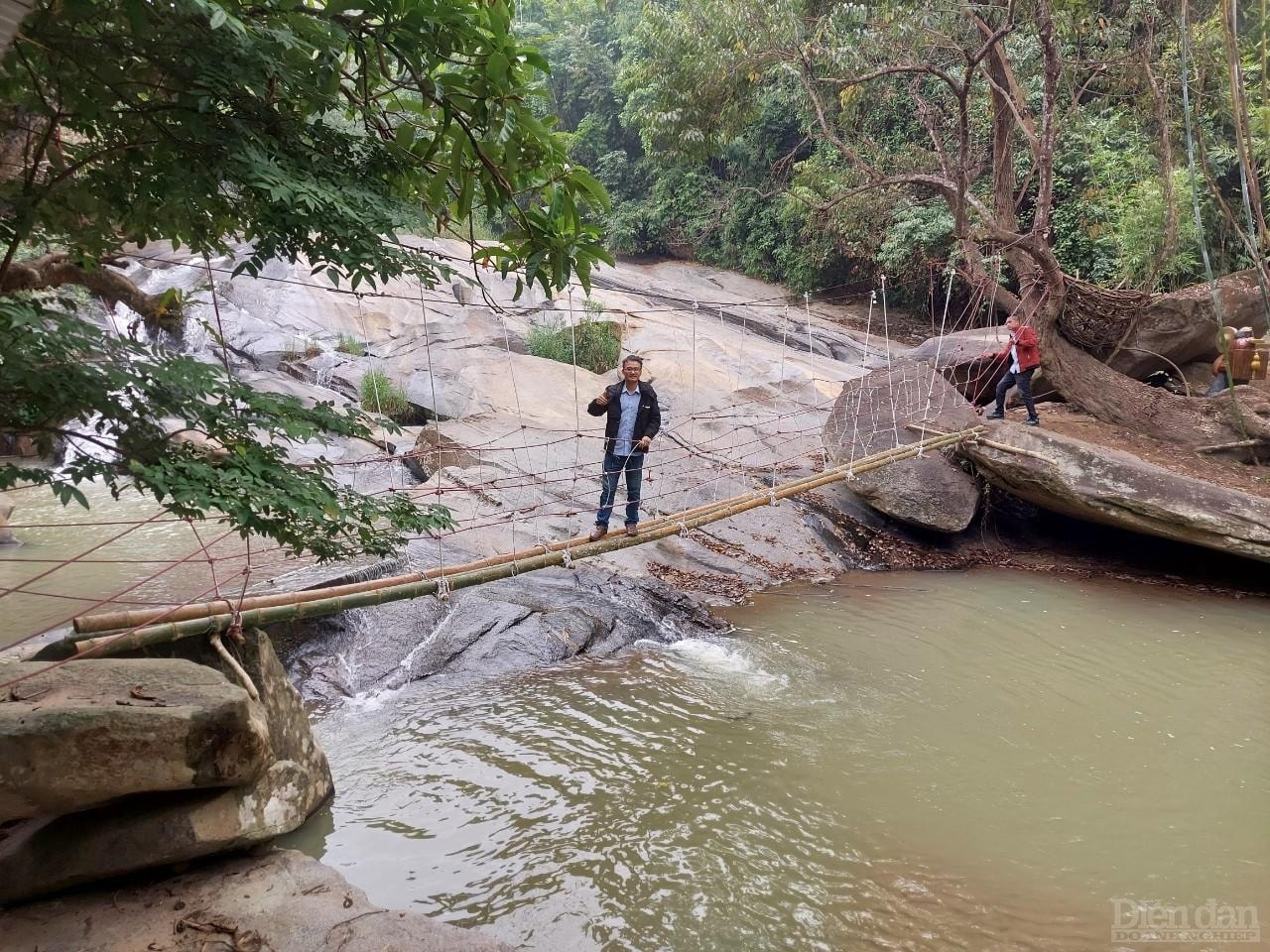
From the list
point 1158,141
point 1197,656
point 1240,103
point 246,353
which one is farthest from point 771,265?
point 1240,103

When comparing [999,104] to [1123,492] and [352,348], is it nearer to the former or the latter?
[1123,492]

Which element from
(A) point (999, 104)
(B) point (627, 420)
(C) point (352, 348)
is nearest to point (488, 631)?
(B) point (627, 420)

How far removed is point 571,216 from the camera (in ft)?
5.14

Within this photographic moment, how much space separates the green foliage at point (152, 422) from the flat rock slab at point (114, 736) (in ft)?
2.03

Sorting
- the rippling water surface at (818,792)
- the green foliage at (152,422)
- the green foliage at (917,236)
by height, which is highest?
the green foliage at (917,236)

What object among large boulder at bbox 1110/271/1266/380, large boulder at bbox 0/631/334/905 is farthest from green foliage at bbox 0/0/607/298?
large boulder at bbox 1110/271/1266/380

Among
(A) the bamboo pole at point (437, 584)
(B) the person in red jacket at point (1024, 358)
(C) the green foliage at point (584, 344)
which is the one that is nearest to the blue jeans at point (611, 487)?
(A) the bamboo pole at point (437, 584)

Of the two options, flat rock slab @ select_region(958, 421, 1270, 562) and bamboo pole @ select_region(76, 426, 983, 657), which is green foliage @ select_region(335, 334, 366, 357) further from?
flat rock slab @ select_region(958, 421, 1270, 562)

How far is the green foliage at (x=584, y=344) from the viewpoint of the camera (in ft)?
28.7

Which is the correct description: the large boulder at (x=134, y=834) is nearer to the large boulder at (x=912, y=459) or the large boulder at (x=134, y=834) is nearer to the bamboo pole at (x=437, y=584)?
the bamboo pole at (x=437, y=584)

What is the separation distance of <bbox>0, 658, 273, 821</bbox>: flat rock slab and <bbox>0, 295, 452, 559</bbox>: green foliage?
0.62m

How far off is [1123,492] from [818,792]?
11.7 feet

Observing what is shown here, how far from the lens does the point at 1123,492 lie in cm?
538

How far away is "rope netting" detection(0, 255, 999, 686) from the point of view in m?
4.05
